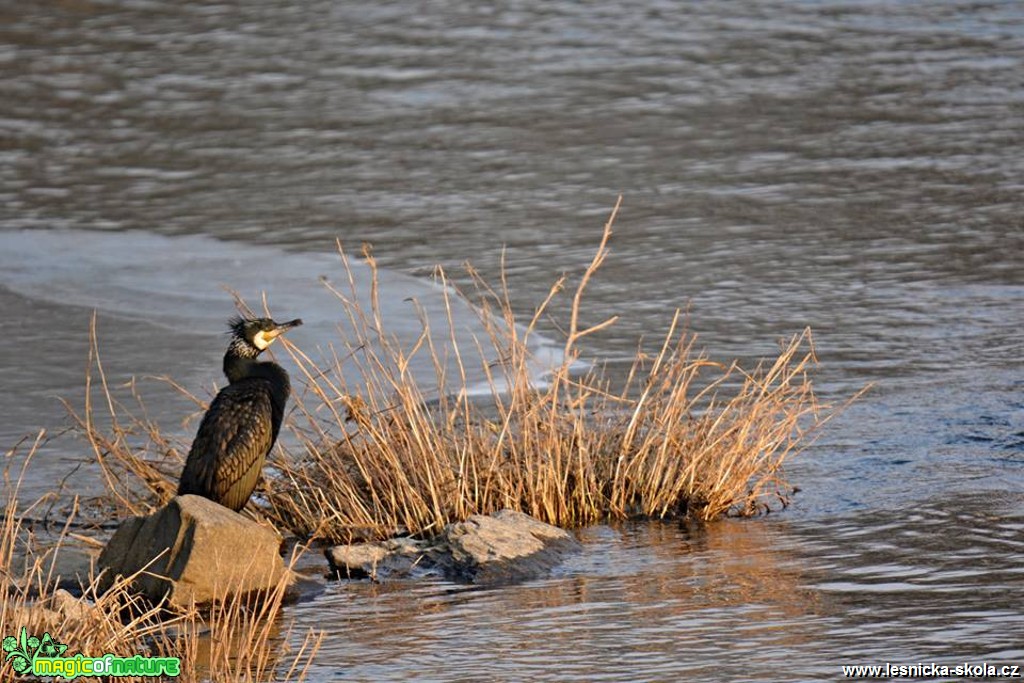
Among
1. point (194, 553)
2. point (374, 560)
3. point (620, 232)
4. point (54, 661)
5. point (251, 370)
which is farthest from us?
point (620, 232)

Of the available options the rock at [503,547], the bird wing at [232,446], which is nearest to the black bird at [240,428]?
the bird wing at [232,446]

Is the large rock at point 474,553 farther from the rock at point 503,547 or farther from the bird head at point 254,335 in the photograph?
the bird head at point 254,335

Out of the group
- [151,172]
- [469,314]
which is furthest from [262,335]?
[151,172]

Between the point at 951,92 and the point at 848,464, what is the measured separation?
32.2 ft

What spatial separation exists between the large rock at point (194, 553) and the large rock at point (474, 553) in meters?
0.42

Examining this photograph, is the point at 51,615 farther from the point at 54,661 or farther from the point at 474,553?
the point at 474,553

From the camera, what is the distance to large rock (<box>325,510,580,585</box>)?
776 cm

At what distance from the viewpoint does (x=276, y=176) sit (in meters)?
16.4

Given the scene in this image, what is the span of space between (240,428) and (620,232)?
650 cm

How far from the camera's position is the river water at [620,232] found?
7188mm

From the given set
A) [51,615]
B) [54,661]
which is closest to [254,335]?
[51,615]

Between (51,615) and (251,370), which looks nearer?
(51,615)

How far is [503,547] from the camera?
781 centimetres

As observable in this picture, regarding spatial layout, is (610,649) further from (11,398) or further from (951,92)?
(951,92)
